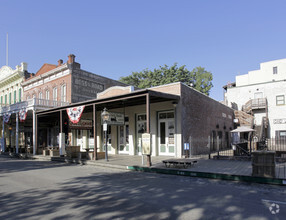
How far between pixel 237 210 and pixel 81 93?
23.5 metres

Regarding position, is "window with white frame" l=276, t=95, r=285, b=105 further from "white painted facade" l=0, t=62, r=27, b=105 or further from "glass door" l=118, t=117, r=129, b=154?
"white painted facade" l=0, t=62, r=27, b=105

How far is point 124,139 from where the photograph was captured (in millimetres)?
19016

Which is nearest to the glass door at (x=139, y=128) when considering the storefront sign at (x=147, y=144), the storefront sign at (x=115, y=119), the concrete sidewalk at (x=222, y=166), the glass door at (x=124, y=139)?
the glass door at (x=124, y=139)

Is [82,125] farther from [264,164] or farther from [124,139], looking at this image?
[264,164]

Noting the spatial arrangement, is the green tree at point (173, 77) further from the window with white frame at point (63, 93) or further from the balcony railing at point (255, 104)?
the window with white frame at point (63, 93)

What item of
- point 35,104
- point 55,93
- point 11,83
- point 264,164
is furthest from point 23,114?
point 264,164

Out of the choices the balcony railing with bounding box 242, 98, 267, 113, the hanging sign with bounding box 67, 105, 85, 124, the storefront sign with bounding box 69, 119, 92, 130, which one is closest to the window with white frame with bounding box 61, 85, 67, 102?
the storefront sign with bounding box 69, 119, 92, 130

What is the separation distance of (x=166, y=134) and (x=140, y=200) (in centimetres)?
1043

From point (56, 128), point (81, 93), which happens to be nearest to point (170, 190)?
point (81, 93)

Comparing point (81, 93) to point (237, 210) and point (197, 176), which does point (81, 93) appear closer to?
point (197, 176)

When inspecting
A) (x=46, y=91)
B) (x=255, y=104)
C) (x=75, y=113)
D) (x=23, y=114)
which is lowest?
(x=75, y=113)

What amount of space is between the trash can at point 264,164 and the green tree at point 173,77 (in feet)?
108

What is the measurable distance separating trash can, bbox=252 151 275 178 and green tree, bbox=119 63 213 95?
33.0 meters

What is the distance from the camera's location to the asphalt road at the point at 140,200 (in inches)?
194
